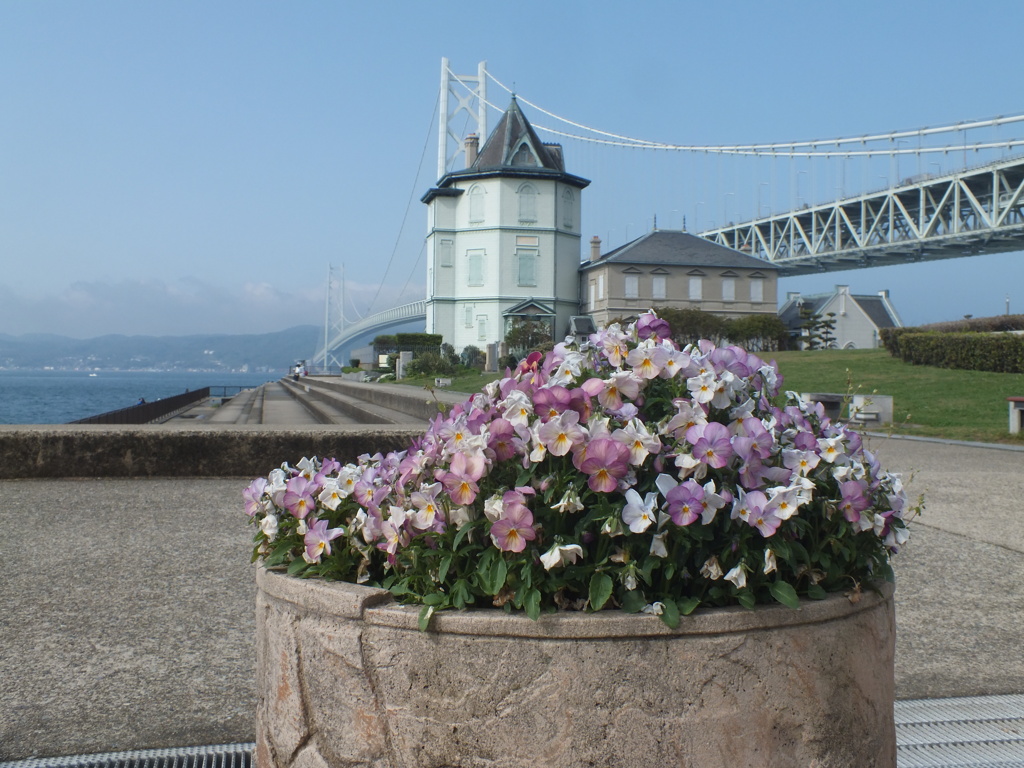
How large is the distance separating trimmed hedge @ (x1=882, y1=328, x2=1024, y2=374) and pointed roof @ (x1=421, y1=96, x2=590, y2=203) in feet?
101

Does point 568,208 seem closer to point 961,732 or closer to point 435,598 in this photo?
point 961,732

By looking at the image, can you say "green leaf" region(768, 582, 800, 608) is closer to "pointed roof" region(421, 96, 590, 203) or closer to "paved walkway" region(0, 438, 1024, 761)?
"paved walkway" region(0, 438, 1024, 761)

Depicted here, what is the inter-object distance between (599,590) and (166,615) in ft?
8.44

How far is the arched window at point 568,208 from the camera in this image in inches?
2201

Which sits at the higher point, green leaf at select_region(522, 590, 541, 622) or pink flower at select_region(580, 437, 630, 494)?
pink flower at select_region(580, 437, 630, 494)

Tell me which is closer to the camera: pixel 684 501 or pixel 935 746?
pixel 684 501

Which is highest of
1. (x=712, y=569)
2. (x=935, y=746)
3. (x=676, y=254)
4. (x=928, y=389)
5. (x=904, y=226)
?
(x=904, y=226)

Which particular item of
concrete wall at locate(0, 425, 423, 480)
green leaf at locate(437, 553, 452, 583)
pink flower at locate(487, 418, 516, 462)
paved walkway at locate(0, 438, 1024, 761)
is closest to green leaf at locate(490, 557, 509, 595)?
green leaf at locate(437, 553, 452, 583)

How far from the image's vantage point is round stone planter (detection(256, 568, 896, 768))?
1.73 m

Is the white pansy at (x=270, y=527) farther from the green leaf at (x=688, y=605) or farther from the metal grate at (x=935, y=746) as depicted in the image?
the green leaf at (x=688, y=605)

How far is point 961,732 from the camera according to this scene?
2.68 metres

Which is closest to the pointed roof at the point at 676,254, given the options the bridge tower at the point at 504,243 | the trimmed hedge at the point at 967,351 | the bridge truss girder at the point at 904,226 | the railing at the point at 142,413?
the bridge tower at the point at 504,243

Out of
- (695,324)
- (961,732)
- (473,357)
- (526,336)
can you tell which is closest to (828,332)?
(695,324)

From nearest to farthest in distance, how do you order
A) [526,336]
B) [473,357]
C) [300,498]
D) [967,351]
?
[300,498], [967,351], [526,336], [473,357]
